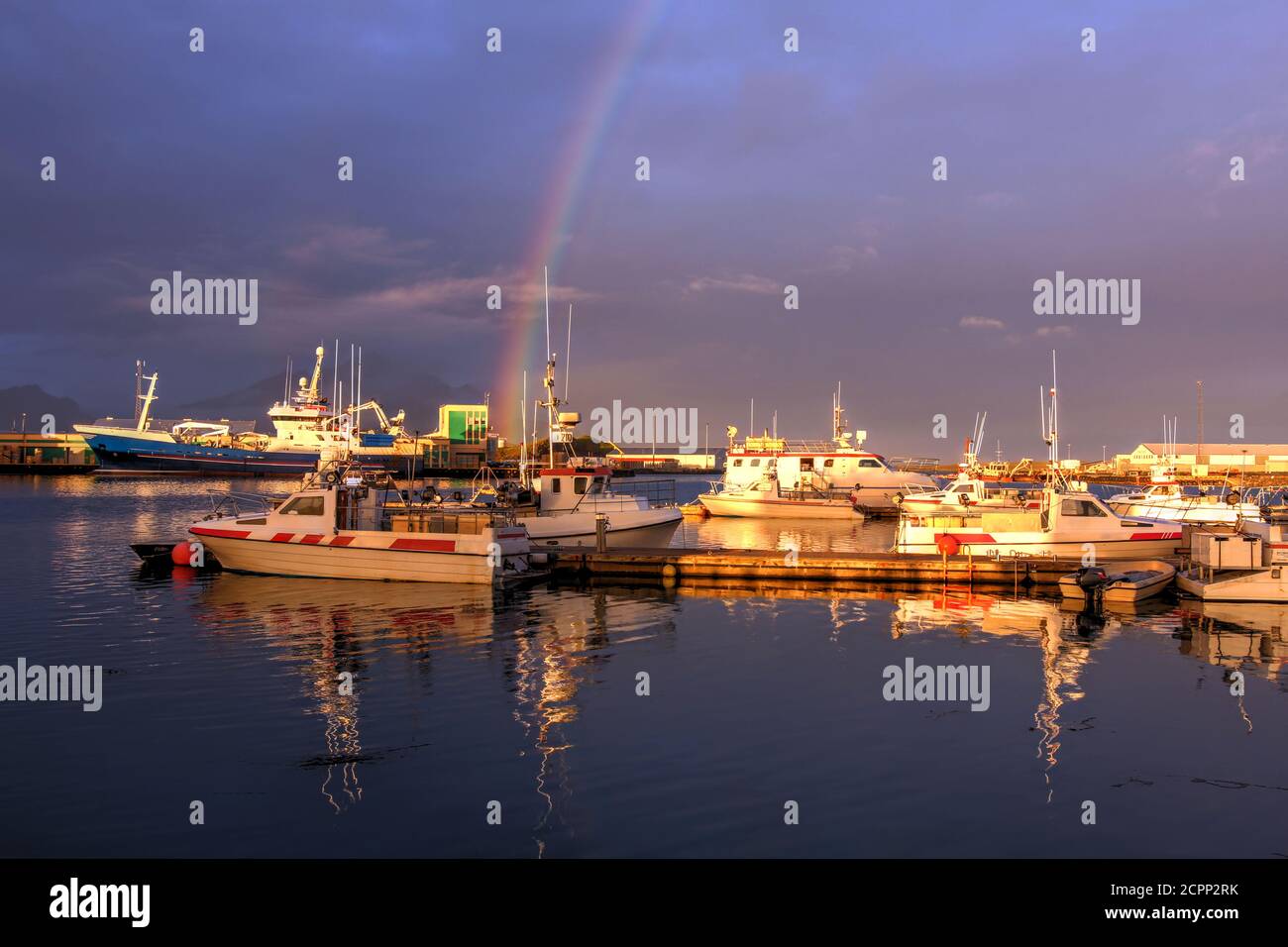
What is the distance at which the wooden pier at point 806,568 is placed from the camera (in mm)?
28016

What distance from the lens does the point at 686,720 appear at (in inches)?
556

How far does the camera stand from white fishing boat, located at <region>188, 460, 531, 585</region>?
90.6 feet

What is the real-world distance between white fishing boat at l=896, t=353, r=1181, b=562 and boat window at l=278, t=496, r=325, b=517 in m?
19.8

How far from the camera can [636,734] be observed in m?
13.4

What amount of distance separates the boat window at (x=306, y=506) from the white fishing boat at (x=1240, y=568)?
25.9 m

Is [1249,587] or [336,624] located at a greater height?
[1249,587]

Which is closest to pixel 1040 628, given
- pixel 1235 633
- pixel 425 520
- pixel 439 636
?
pixel 1235 633

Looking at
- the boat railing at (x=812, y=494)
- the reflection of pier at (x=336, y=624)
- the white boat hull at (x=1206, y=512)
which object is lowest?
the reflection of pier at (x=336, y=624)

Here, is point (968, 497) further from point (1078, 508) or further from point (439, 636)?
point (439, 636)

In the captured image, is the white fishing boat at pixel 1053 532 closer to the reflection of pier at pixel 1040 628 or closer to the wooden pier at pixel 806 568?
the wooden pier at pixel 806 568

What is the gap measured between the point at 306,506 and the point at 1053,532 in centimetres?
2443

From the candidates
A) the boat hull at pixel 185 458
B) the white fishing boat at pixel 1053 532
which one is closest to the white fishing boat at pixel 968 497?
the white fishing boat at pixel 1053 532
